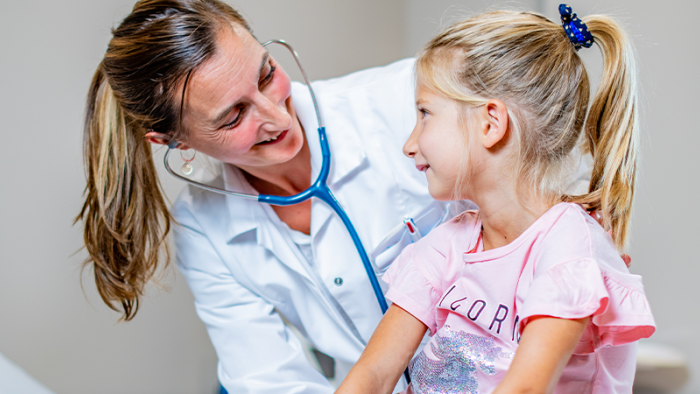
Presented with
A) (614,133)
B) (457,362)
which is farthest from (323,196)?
(614,133)

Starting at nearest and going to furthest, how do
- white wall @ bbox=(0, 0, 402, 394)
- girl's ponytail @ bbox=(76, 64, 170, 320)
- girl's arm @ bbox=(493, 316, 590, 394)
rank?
girl's arm @ bbox=(493, 316, 590, 394), girl's ponytail @ bbox=(76, 64, 170, 320), white wall @ bbox=(0, 0, 402, 394)

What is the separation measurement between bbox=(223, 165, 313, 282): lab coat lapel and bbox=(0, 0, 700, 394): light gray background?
389 millimetres

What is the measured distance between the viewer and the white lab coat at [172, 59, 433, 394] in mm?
1124

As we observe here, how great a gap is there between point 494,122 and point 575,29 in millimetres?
198

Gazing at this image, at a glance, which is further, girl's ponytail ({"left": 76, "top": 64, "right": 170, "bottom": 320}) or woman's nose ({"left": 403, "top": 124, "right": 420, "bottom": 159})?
girl's ponytail ({"left": 76, "top": 64, "right": 170, "bottom": 320})

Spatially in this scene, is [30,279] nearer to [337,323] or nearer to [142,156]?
[142,156]

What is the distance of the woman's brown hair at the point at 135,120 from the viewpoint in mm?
915

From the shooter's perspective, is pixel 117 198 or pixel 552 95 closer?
pixel 552 95

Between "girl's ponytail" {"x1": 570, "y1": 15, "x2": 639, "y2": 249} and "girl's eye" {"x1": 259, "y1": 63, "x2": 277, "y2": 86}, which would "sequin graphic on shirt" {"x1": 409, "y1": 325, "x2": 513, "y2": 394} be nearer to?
"girl's ponytail" {"x1": 570, "y1": 15, "x2": 639, "y2": 249}

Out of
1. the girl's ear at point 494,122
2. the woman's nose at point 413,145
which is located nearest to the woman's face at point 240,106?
the woman's nose at point 413,145

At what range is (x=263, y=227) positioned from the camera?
1185 millimetres

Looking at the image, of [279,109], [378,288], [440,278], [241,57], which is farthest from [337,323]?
[241,57]

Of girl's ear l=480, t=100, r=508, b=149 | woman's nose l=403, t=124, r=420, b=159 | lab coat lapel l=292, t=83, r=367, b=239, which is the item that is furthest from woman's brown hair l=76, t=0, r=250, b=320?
girl's ear l=480, t=100, r=508, b=149

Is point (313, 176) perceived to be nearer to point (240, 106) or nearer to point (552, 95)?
point (240, 106)
